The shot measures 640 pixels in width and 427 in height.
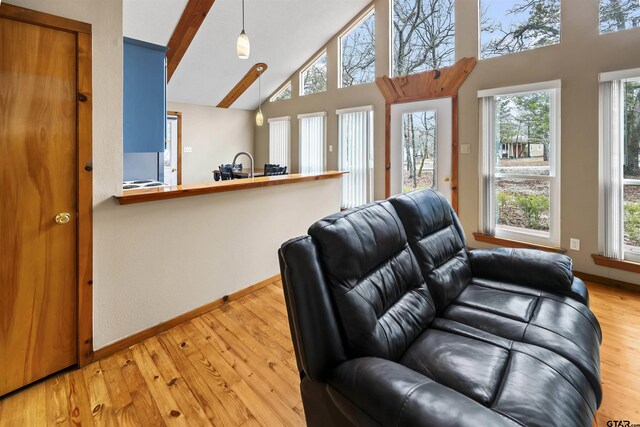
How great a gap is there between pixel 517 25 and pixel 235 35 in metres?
3.60

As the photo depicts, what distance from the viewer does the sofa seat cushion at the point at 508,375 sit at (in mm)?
1034

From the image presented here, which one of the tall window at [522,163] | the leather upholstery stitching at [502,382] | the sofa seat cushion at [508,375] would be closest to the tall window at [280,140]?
the tall window at [522,163]

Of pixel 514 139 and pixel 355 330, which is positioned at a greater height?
pixel 514 139

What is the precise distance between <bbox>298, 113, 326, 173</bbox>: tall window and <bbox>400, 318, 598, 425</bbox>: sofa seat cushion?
477cm

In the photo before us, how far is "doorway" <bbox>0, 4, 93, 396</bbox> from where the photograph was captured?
64.9 inches

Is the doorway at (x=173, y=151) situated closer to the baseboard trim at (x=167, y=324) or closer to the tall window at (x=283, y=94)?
the tall window at (x=283, y=94)

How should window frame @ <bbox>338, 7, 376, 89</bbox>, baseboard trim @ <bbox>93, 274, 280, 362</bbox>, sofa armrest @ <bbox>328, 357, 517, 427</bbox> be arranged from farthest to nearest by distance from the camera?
window frame @ <bbox>338, 7, 376, 89</bbox>
baseboard trim @ <bbox>93, 274, 280, 362</bbox>
sofa armrest @ <bbox>328, 357, 517, 427</bbox>

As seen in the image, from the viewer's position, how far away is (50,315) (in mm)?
1828

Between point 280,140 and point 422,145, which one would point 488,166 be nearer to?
point 422,145

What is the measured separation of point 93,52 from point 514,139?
13.0ft

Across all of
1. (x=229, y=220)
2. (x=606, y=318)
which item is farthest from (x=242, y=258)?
(x=606, y=318)

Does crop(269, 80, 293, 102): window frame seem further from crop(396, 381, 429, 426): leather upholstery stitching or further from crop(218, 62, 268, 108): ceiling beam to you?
crop(396, 381, 429, 426): leather upholstery stitching

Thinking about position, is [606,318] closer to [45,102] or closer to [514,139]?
[514,139]

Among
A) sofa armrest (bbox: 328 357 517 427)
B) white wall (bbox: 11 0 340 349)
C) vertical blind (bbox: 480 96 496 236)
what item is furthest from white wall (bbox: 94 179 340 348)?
vertical blind (bbox: 480 96 496 236)
